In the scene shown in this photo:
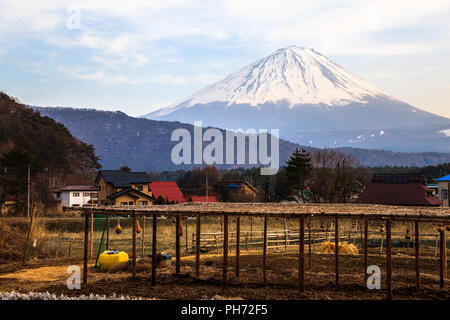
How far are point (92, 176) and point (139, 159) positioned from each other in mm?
98695

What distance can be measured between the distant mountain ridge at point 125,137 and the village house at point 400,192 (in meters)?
119

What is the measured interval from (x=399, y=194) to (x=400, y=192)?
242 mm

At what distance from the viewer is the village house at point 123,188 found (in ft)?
156

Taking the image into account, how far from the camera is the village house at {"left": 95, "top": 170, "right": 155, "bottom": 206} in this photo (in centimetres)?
4750

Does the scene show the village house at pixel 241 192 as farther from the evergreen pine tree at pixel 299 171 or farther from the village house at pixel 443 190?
the village house at pixel 443 190

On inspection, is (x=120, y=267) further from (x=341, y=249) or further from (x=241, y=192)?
(x=241, y=192)

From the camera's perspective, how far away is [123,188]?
162 ft

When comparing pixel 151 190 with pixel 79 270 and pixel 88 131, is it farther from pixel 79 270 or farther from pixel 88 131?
pixel 88 131

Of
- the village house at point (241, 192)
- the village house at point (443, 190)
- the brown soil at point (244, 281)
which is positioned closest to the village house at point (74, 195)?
the village house at point (241, 192)

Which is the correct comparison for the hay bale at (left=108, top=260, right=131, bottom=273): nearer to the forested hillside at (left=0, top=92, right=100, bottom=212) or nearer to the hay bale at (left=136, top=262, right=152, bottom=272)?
the hay bale at (left=136, top=262, right=152, bottom=272)

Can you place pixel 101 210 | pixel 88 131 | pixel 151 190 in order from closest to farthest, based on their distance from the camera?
pixel 101 210
pixel 151 190
pixel 88 131

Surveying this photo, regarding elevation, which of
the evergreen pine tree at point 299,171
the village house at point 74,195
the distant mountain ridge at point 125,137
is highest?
the distant mountain ridge at point 125,137

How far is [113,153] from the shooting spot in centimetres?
17225
